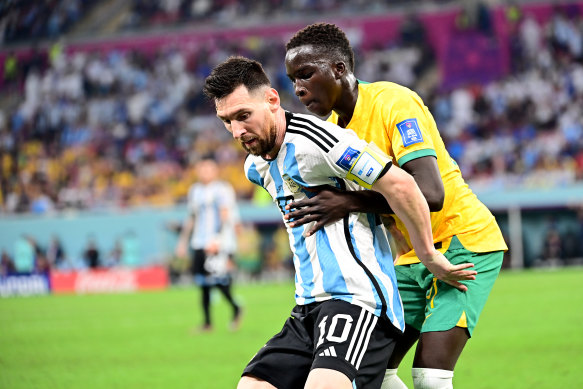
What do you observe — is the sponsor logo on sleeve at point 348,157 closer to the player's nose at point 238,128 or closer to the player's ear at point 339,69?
the player's nose at point 238,128

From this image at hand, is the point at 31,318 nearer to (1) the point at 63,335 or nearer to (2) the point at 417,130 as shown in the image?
(1) the point at 63,335

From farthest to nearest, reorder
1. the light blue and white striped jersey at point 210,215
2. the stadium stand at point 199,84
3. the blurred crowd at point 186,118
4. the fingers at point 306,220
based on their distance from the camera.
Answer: the stadium stand at point 199,84 < the blurred crowd at point 186,118 < the light blue and white striped jersey at point 210,215 < the fingers at point 306,220

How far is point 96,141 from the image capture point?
29266 millimetres

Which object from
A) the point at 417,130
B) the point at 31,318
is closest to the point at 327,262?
the point at 417,130

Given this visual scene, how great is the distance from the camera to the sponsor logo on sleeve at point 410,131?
3775mm

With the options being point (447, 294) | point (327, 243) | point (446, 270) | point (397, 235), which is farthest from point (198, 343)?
point (327, 243)

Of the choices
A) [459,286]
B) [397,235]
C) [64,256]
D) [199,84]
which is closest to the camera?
[459,286]

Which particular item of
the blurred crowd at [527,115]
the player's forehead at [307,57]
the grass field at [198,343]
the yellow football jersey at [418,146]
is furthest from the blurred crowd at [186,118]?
the player's forehead at [307,57]

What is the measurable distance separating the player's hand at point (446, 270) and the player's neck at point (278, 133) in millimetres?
865

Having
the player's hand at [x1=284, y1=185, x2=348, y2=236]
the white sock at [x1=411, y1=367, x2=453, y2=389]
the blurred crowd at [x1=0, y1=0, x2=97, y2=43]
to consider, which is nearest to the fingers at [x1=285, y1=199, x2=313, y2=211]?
the player's hand at [x1=284, y1=185, x2=348, y2=236]

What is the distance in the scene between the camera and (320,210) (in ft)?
11.5

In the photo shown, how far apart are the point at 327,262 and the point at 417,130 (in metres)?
0.81

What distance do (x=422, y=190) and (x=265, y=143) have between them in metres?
0.76

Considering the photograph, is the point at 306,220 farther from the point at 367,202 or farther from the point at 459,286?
the point at 459,286
